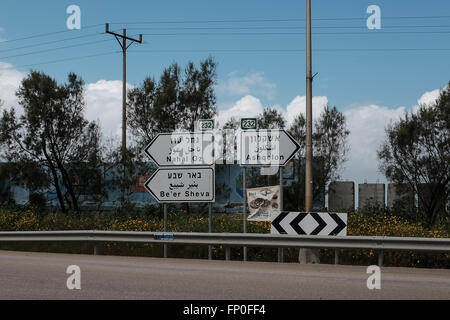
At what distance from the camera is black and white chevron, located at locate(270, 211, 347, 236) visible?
42.6 feet

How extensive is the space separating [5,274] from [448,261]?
8914 mm

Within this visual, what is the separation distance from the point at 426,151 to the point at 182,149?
15.9m

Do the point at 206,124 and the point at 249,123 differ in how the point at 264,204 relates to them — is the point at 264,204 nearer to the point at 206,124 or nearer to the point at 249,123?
the point at 249,123

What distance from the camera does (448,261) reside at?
42.6 ft

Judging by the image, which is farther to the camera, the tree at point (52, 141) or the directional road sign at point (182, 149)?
the tree at point (52, 141)

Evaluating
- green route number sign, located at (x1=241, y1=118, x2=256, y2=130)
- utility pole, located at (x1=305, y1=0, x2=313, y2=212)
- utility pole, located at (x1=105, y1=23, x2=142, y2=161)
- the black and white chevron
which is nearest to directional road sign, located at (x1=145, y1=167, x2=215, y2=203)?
green route number sign, located at (x1=241, y1=118, x2=256, y2=130)

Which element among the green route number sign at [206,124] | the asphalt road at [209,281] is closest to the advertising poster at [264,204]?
the green route number sign at [206,124]

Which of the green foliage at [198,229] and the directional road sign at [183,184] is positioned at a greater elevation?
the directional road sign at [183,184]

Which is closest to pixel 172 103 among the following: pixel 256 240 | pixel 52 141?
pixel 52 141

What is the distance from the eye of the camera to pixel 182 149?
15703 millimetres

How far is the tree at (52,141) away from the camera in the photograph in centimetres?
2944

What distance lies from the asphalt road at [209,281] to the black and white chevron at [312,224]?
3.72 ft

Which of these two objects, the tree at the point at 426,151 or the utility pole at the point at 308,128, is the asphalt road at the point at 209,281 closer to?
the utility pole at the point at 308,128
